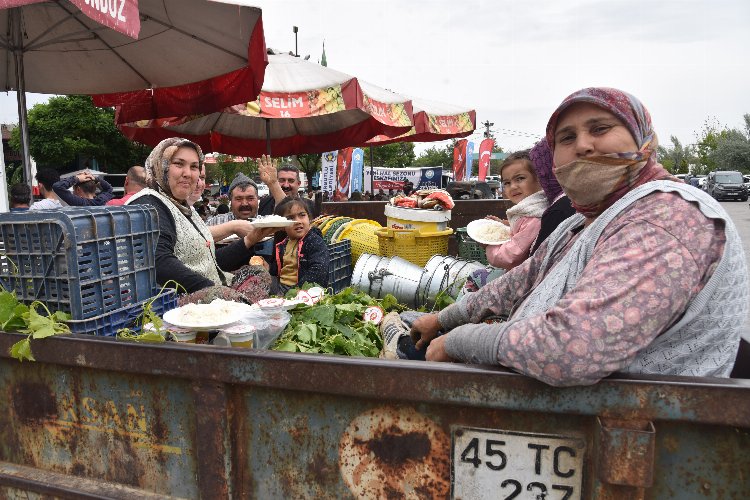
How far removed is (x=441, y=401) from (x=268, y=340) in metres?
1.11

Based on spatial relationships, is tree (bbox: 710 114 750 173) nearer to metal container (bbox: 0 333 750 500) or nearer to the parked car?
the parked car

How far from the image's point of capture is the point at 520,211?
136 inches

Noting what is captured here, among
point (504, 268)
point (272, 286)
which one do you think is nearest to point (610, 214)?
point (504, 268)

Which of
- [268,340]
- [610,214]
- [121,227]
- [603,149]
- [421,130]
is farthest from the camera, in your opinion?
[421,130]

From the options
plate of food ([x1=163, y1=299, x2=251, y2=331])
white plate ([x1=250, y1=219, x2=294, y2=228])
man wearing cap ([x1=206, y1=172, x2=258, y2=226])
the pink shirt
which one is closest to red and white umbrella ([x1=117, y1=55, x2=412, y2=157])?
man wearing cap ([x1=206, y1=172, x2=258, y2=226])

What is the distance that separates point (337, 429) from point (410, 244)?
125 inches

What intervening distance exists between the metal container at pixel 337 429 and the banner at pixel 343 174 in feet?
48.5

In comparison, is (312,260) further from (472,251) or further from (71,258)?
(71,258)

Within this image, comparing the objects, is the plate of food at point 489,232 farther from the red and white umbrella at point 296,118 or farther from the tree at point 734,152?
the tree at point 734,152

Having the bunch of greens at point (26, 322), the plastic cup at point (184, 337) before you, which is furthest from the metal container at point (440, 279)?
the bunch of greens at point (26, 322)

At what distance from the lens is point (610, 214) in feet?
4.58

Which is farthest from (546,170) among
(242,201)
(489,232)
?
(242,201)

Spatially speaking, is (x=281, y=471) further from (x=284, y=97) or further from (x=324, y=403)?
(x=284, y=97)

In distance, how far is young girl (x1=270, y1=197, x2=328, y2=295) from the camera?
397 cm
